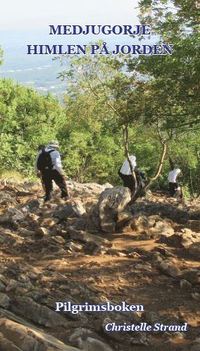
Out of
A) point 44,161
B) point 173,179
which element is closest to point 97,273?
point 44,161

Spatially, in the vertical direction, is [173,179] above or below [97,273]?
above

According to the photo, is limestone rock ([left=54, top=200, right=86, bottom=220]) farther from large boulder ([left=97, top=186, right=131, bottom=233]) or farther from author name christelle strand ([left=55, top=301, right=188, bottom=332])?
author name christelle strand ([left=55, top=301, right=188, bottom=332])

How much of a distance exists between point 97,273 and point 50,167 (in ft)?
20.3

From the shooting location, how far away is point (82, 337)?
253 inches

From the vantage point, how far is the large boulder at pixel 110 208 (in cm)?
1144

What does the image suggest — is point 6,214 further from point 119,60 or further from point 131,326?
point 131,326

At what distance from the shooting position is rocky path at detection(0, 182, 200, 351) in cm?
662

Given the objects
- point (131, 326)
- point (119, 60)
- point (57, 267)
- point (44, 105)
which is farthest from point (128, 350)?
point (44, 105)

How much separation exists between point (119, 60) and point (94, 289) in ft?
26.4

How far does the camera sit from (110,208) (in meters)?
11.5

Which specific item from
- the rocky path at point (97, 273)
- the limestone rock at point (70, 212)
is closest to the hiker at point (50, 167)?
the rocky path at point (97, 273)

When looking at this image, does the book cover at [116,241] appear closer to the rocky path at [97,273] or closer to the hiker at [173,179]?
the rocky path at [97,273]

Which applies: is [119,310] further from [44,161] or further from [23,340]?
[44,161]

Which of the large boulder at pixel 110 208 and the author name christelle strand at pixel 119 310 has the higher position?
the large boulder at pixel 110 208
